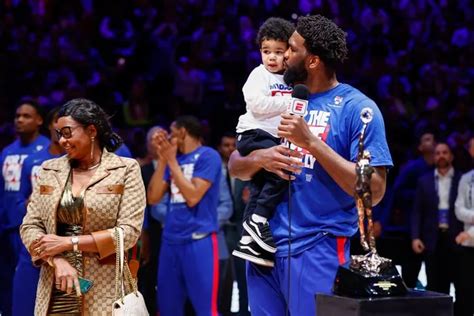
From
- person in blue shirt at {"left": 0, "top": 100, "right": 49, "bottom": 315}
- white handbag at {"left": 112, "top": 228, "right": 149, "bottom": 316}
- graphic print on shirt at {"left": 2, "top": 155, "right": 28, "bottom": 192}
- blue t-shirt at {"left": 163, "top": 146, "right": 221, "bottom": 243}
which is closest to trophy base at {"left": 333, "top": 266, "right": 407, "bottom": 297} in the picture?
white handbag at {"left": 112, "top": 228, "right": 149, "bottom": 316}

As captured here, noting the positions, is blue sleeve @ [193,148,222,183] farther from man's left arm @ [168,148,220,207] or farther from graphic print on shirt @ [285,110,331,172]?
graphic print on shirt @ [285,110,331,172]

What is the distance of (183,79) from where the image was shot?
13266 mm

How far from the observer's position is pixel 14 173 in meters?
8.17

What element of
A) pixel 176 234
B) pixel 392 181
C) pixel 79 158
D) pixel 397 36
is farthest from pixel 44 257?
pixel 397 36

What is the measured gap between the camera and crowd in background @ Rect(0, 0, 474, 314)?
12.6m

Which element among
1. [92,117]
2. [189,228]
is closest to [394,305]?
[92,117]

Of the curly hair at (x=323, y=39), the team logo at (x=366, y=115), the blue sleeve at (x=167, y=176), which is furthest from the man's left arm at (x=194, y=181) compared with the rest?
the team logo at (x=366, y=115)

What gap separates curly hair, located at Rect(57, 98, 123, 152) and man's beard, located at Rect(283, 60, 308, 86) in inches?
54.7

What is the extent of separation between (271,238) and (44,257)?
1.37 meters

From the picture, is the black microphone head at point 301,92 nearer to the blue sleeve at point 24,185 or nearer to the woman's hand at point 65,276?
the woman's hand at point 65,276

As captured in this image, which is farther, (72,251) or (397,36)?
(397,36)

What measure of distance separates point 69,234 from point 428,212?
5.37 meters

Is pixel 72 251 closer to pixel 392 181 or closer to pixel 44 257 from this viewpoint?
pixel 44 257

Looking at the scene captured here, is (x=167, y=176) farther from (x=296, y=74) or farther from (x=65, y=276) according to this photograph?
(x=296, y=74)
